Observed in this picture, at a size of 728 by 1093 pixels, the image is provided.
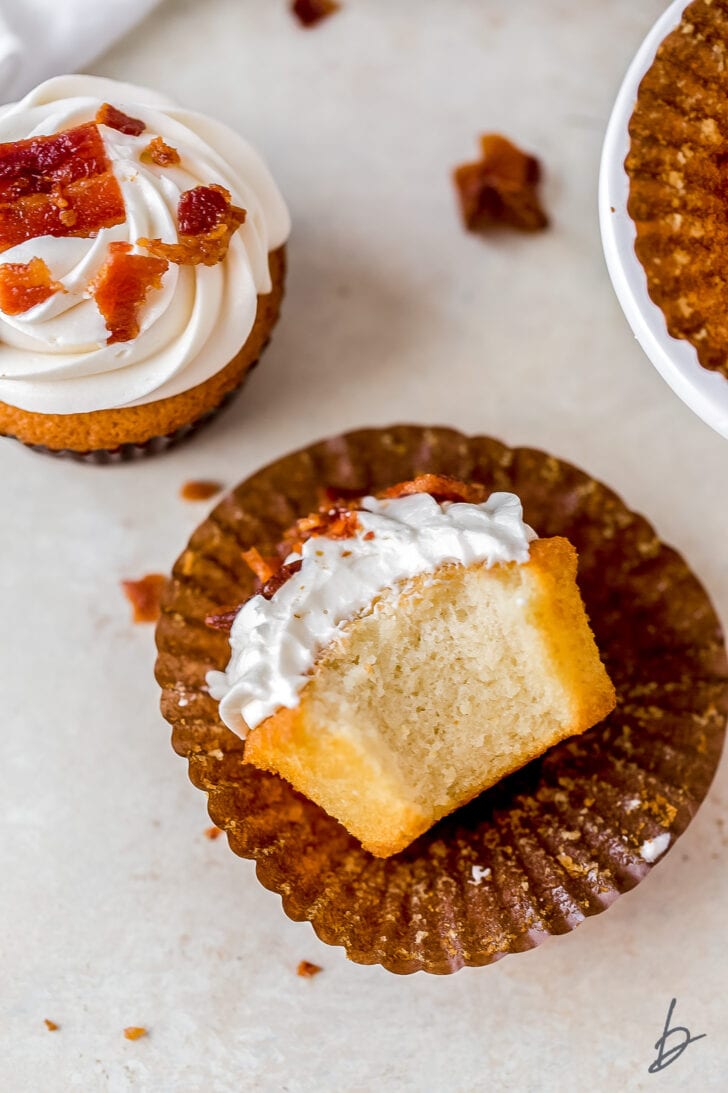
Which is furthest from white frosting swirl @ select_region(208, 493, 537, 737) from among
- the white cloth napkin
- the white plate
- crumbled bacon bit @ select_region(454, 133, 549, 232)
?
the white cloth napkin

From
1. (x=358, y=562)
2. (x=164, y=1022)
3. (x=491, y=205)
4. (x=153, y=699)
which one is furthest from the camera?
(x=491, y=205)

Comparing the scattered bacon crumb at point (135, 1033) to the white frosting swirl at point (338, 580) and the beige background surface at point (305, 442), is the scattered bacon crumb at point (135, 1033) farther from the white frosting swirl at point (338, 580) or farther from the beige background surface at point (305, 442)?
the white frosting swirl at point (338, 580)

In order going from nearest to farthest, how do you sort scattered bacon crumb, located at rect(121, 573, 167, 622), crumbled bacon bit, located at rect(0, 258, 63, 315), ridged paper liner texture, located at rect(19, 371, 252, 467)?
1. crumbled bacon bit, located at rect(0, 258, 63, 315)
2. ridged paper liner texture, located at rect(19, 371, 252, 467)
3. scattered bacon crumb, located at rect(121, 573, 167, 622)

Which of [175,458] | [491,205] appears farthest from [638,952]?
[491,205]

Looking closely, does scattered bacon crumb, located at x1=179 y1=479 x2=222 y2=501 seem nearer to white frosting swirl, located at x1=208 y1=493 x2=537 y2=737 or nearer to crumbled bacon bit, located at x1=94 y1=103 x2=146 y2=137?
white frosting swirl, located at x1=208 y1=493 x2=537 y2=737

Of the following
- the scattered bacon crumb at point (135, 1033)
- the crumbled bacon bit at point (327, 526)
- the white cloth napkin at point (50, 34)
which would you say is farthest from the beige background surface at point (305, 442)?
the crumbled bacon bit at point (327, 526)

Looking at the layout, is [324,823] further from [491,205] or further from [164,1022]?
[491,205]

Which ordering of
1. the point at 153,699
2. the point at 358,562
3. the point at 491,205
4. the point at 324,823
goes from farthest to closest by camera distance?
1. the point at 491,205
2. the point at 153,699
3. the point at 324,823
4. the point at 358,562
